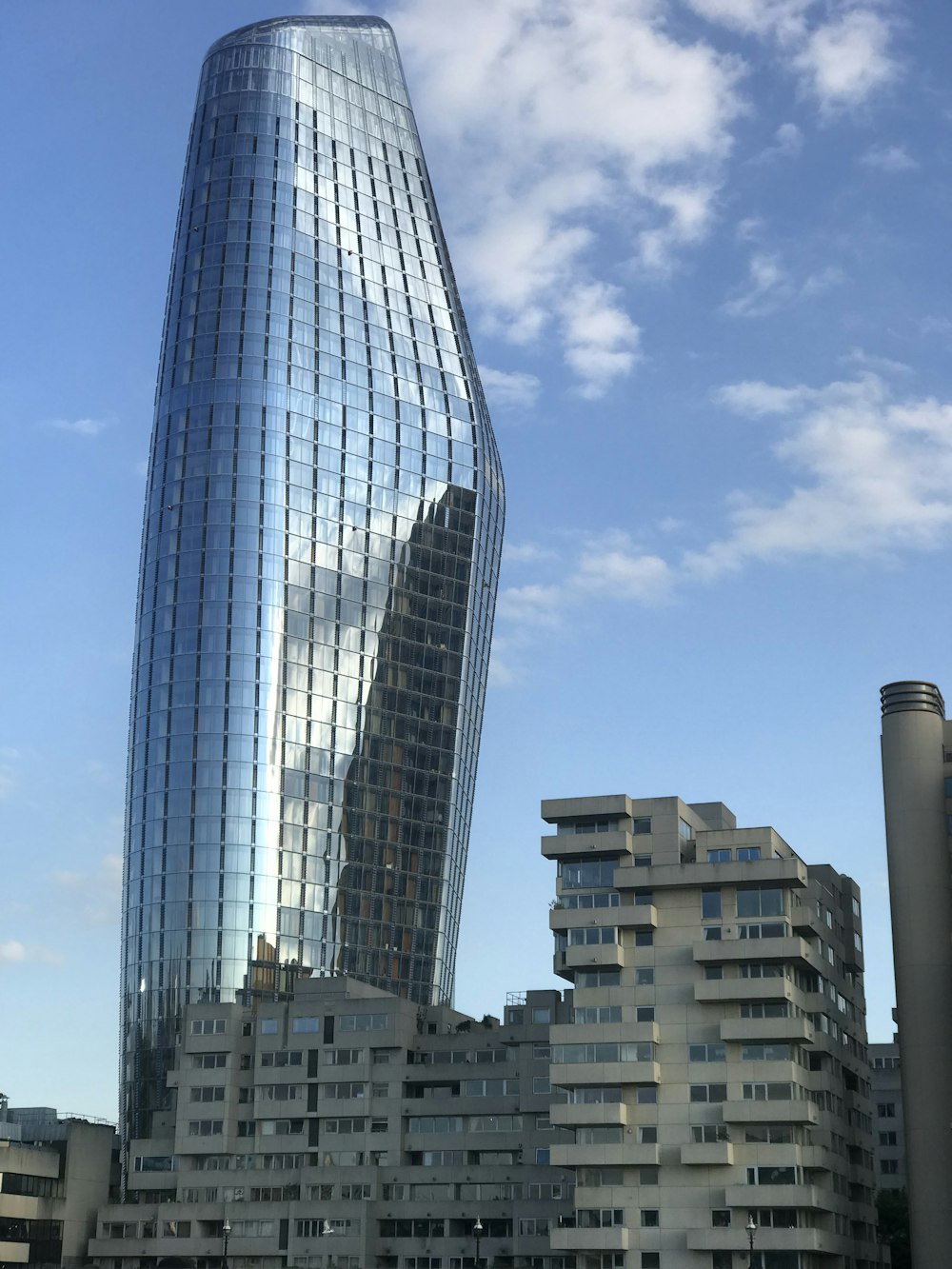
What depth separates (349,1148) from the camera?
166 m

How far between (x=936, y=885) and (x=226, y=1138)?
75.5m

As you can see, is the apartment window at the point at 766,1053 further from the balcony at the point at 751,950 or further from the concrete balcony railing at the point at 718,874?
the concrete balcony railing at the point at 718,874

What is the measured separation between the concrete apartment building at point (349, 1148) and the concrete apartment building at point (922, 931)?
113 feet

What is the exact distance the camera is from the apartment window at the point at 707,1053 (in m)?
132

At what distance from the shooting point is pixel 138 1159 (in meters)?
177

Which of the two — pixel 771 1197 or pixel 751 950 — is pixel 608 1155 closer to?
pixel 771 1197

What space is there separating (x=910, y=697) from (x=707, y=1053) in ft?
113

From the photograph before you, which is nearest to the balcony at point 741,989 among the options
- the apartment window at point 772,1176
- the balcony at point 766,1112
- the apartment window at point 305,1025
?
A: the balcony at point 766,1112

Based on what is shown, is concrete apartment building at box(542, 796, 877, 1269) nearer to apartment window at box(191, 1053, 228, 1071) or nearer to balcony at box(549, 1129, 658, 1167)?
balcony at box(549, 1129, 658, 1167)

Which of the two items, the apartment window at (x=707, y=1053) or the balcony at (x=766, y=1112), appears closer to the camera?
the balcony at (x=766, y=1112)

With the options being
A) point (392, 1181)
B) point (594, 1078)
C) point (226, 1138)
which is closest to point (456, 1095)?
point (392, 1181)

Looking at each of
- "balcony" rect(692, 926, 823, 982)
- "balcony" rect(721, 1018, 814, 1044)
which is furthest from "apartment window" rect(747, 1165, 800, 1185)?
"balcony" rect(692, 926, 823, 982)

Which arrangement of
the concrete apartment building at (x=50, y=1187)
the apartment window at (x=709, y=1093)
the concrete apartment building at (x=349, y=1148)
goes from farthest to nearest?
the concrete apartment building at (x=50, y=1187) < the concrete apartment building at (x=349, y=1148) < the apartment window at (x=709, y=1093)

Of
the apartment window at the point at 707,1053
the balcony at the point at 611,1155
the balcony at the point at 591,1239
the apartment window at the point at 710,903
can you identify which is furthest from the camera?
the apartment window at the point at 710,903
